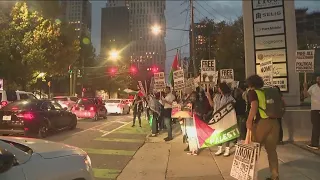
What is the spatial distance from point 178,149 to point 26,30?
75.7 feet

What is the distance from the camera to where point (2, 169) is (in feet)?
9.46

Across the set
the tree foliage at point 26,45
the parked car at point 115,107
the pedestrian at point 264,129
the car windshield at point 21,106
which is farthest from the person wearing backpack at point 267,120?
the tree foliage at point 26,45

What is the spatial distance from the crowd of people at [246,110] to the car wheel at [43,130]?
4.02 m

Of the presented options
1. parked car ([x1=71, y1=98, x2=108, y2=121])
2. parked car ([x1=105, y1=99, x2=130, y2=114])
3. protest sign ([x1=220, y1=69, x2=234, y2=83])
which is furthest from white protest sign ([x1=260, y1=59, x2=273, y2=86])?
parked car ([x1=105, y1=99, x2=130, y2=114])

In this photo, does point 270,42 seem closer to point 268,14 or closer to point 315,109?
point 268,14

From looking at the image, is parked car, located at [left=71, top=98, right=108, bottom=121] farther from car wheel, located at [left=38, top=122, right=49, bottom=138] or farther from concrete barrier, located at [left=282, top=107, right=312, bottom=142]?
concrete barrier, located at [left=282, top=107, right=312, bottom=142]

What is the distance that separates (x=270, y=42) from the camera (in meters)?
12.6

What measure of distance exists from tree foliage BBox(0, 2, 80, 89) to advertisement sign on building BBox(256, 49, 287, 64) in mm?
20064

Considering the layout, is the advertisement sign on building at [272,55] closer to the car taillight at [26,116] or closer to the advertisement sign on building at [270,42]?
the advertisement sign on building at [270,42]

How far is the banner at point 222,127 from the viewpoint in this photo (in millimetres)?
8250

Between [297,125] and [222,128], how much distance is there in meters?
3.37

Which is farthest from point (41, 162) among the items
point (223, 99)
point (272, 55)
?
point (272, 55)

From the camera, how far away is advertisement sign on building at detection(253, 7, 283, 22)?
41.5ft

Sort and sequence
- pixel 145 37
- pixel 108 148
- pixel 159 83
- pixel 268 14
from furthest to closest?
pixel 145 37 < pixel 159 83 < pixel 268 14 < pixel 108 148
